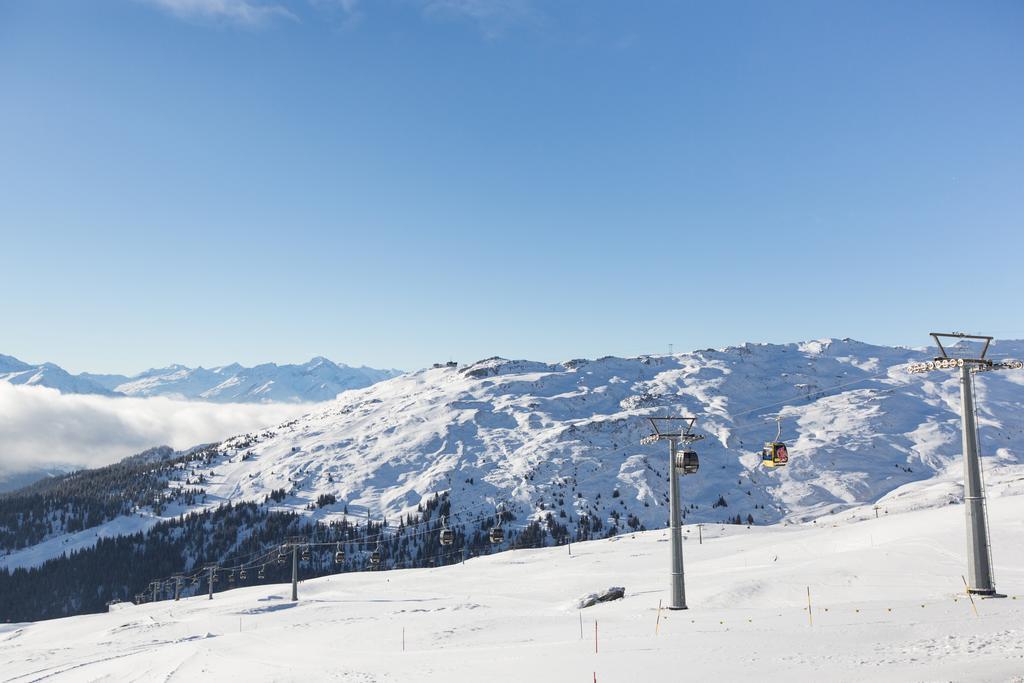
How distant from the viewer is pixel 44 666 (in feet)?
165

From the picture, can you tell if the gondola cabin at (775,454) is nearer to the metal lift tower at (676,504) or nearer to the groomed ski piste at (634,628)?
the metal lift tower at (676,504)

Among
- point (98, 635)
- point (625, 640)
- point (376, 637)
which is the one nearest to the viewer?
point (625, 640)

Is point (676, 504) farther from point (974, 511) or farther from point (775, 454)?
point (974, 511)

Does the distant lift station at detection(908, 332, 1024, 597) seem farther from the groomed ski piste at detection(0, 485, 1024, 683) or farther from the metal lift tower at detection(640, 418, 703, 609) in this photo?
the metal lift tower at detection(640, 418, 703, 609)

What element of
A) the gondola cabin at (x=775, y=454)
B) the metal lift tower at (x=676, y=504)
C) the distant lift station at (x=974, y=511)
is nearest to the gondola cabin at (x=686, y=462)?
the metal lift tower at (x=676, y=504)

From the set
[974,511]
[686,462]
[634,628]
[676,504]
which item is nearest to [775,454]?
[686,462]

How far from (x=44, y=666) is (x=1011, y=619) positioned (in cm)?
5896

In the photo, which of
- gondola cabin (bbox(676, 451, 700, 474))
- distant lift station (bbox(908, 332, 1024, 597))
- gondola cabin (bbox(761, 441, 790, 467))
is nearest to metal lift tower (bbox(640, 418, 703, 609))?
gondola cabin (bbox(676, 451, 700, 474))

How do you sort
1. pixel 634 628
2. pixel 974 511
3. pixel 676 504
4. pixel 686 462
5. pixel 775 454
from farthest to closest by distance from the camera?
pixel 775 454, pixel 686 462, pixel 676 504, pixel 634 628, pixel 974 511

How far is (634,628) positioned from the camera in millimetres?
35094

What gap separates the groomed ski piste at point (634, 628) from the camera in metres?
24.2

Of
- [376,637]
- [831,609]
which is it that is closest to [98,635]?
[376,637]

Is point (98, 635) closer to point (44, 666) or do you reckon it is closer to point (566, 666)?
point (44, 666)

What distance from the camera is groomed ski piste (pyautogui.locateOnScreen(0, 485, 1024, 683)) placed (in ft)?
79.3
